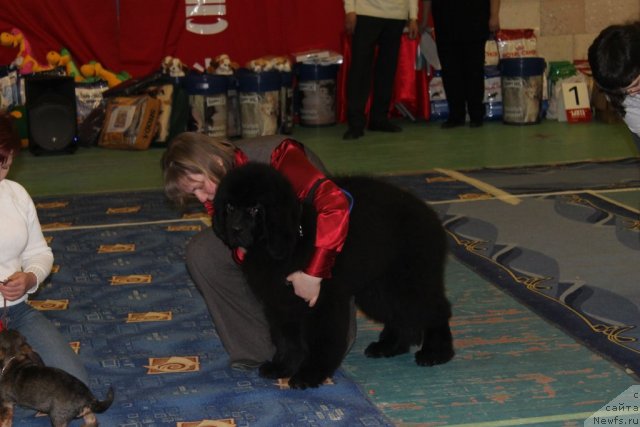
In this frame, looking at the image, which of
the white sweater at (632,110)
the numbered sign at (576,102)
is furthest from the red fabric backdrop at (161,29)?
the white sweater at (632,110)

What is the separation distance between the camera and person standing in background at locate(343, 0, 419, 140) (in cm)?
770

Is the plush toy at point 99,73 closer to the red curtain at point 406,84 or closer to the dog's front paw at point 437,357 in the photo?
the red curtain at point 406,84

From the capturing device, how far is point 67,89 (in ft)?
25.4

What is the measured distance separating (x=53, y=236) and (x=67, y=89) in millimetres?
3110

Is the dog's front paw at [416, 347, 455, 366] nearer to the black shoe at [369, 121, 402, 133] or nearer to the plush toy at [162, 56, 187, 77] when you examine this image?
the black shoe at [369, 121, 402, 133]

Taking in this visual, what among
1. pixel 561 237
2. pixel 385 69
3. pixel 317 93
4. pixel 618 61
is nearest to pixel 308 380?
pixel 618 61

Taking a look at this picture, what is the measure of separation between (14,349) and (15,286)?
0.67 ft

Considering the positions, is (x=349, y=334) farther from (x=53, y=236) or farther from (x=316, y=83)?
(x=316, y=83)

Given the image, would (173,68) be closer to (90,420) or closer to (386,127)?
(386,127)

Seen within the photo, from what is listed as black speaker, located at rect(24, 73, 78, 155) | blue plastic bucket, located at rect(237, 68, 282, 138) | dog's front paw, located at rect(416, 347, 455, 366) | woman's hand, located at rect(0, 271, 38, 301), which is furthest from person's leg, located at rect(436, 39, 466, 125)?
woman's hand, located at rect(0, 271, 38, 301)

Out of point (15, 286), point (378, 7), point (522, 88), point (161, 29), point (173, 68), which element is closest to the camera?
point (15, 286)

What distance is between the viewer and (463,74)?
8.18 meters

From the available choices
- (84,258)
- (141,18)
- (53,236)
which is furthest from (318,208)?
(141,18)

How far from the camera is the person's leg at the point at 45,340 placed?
278cm
